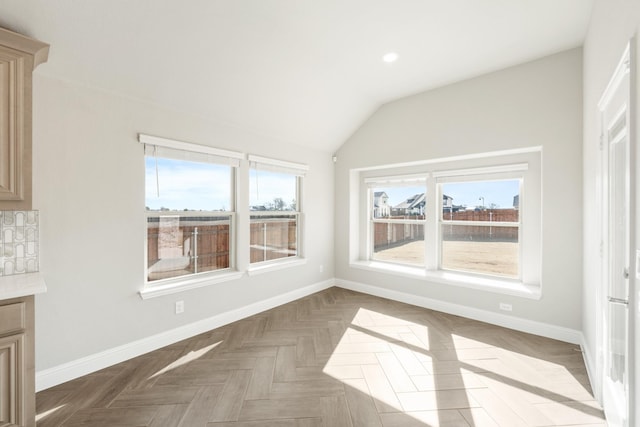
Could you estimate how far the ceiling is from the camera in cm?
207

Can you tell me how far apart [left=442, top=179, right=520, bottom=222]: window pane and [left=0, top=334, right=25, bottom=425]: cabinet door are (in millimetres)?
4401

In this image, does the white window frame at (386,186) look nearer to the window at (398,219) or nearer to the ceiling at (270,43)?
the window at (398,219)

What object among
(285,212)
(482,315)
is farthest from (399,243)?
(285,212)

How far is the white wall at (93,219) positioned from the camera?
7.23 ft

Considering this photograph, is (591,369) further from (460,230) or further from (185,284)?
(185,284)

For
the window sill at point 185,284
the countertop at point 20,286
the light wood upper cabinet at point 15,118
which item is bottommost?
the window sill at point 185,284

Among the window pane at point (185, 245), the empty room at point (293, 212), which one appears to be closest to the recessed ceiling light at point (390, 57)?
the empty room at point (293, 212)

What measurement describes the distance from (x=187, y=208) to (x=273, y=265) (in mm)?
1427

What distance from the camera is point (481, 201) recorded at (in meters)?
3.78

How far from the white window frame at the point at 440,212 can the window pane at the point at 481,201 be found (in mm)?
82

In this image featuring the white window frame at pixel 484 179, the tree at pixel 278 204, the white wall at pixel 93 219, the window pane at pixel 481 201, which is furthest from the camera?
the tree at pixel 278 204

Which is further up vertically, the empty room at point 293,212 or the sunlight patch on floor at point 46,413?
the empty room at point 293,212

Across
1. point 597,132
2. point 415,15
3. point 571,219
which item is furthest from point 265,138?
point 571,219

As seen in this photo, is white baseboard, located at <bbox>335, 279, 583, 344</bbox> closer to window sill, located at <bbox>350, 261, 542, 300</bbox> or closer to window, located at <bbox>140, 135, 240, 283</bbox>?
window sill, located at <bbox>350, 261, 542, 300</bbox>
